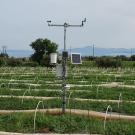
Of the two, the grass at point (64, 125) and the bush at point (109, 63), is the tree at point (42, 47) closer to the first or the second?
the bush at point (109, 63)

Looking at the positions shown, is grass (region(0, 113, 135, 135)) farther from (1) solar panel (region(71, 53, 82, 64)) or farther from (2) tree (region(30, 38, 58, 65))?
(2) tree (region(30, 38, 58, 65))

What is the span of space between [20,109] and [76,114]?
2.24m

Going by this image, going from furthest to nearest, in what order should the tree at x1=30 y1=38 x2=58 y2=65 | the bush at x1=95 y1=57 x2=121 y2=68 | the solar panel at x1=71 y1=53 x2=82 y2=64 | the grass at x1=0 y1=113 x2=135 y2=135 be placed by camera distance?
1. the tree at x1=30 y1=38 x2=58 y2=65
2. the bush at x1=95 y1=57 x2=121 y2=68
3. the solar panel at x1=71 y1=53 x2=82 y2=64
4. the grass at x1=0 y1=113 x2=135 y2=135

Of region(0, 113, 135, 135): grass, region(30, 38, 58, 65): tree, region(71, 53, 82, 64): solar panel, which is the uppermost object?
region(30, 38, 58, 65): tree

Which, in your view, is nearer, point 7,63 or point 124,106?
point 124,106

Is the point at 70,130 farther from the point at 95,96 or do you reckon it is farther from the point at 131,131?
the point at 95,96

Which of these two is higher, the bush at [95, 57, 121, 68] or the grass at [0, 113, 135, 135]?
the bush at [95, 57, 121, 68]

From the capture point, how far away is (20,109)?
12336 mm

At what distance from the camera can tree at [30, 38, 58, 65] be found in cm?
5022

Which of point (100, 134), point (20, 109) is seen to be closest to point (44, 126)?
point (100, 134)

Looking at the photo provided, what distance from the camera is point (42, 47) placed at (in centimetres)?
5091

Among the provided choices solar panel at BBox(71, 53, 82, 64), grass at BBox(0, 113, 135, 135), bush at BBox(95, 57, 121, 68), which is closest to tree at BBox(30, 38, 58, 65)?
bush at BBox(95, 57, 121, 68)

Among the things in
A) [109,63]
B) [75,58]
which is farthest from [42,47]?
[75,58]

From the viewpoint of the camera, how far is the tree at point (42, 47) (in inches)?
1977
